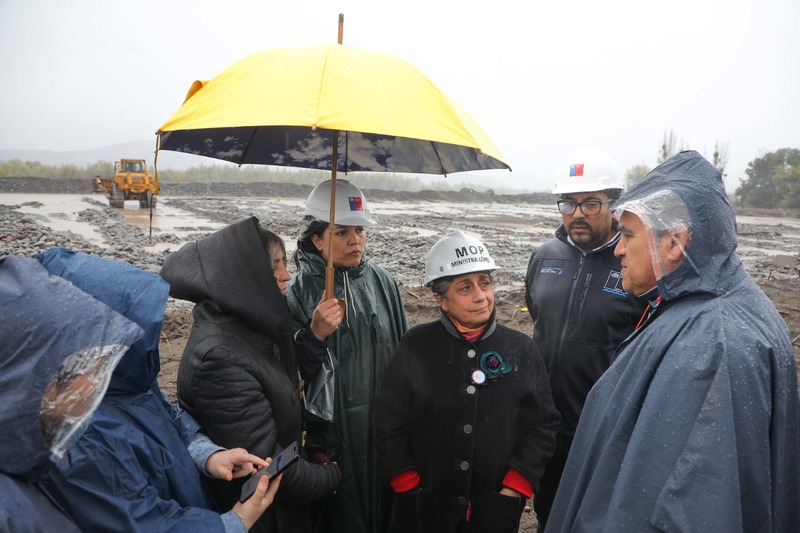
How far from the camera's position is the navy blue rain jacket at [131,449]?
4.93 feet

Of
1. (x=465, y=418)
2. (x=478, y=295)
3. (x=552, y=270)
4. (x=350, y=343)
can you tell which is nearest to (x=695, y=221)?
(x=478, y=295)

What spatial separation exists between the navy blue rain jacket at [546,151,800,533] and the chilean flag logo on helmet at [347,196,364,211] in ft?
4.74

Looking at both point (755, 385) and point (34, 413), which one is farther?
point (755, 385)

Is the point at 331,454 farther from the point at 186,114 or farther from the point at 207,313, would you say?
the point at 186,114

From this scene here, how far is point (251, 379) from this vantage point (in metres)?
2.12

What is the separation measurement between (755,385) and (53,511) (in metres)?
1.89

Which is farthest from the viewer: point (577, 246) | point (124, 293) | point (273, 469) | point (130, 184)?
point (130, 184)

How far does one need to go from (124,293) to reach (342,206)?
53.7 inches

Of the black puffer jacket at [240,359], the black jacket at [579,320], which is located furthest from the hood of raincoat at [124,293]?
the black jacket at [579,320]

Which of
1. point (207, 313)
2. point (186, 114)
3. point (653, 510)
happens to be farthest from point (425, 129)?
point (653, 510)

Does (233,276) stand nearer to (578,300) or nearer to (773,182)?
(578,300)

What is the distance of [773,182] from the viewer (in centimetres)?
5131

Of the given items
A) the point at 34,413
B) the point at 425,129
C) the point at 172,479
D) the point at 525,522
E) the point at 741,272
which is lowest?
the point at 525,522

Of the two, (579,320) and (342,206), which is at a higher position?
(342,206)
